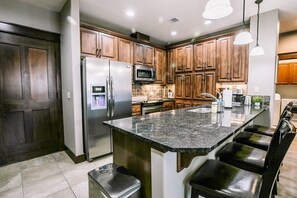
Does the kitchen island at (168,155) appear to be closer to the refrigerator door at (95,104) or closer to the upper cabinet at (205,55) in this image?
the refrigerator door at (95,104)

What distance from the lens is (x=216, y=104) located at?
2.18m

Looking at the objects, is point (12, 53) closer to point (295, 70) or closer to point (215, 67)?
point (215, 67)

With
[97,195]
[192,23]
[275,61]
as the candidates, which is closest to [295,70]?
[275,61]

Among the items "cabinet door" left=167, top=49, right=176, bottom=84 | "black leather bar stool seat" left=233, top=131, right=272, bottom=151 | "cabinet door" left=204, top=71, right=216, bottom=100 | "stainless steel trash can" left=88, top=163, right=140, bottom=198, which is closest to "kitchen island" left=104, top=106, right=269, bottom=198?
"stainless steel trash can" left=88, top=163, right=140, bottom=198

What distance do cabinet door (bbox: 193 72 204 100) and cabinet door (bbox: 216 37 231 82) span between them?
46 centimetres

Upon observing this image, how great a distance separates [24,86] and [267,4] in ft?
15.3

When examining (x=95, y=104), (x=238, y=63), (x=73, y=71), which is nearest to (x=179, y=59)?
(x=238, y=63)

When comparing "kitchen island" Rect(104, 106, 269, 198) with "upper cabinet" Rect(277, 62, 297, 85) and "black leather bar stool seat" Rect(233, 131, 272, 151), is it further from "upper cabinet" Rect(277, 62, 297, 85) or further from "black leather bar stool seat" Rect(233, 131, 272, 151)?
"upper cabinet" Rect(277, 62, 297, 85)

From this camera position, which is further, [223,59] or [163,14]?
[223,59]

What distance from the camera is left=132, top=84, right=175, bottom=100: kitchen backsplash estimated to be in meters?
4.56

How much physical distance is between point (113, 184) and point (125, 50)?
10.8 feet

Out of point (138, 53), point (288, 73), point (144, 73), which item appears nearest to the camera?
point (138, 53)

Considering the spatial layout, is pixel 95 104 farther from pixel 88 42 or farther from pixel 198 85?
pixel 198 85

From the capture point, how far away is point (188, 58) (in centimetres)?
454
